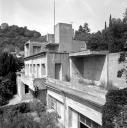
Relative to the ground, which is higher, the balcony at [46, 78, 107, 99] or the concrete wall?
the concrete wall

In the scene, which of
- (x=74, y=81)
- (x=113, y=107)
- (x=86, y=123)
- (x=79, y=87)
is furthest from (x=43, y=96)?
(x=113, y=107)

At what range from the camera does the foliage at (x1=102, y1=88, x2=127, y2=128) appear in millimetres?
5687

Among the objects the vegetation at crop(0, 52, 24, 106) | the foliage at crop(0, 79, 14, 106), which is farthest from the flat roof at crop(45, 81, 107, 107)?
the vegetation at crop(0, 52, 24, 106)

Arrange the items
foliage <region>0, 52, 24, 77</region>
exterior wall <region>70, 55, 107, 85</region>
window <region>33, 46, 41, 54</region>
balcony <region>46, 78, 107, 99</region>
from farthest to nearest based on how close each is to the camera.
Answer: foliage <region>0, 52, 24, 77</region>, window <region>33, 46, 41, 54</region>, exterior wall <region>70, 55, 107, 85</region>, balcony <region>46, 78, 107, 99</region>

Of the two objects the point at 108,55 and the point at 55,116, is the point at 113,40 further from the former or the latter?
the point at 55,116

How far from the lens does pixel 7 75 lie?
29359 millimetres

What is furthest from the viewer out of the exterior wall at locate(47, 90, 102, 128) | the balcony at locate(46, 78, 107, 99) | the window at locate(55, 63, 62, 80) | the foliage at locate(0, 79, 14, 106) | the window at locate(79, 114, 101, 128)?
the foliage at locate(0, 79, 14, 106)

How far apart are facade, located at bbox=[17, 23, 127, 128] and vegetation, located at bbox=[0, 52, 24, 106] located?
10.6 meters

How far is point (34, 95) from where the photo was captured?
20797mm

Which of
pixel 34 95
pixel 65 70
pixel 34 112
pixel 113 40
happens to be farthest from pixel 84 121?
pixel 113 40

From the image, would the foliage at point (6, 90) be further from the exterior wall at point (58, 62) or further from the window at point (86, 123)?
the window at point (86, 123)

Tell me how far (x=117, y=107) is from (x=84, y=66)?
10.8 metres

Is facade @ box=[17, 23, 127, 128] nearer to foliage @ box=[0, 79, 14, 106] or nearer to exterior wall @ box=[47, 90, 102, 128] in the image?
exterior wall @ box=[47, 90, 102, 128]

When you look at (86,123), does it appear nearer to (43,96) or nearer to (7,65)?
(43,96)
